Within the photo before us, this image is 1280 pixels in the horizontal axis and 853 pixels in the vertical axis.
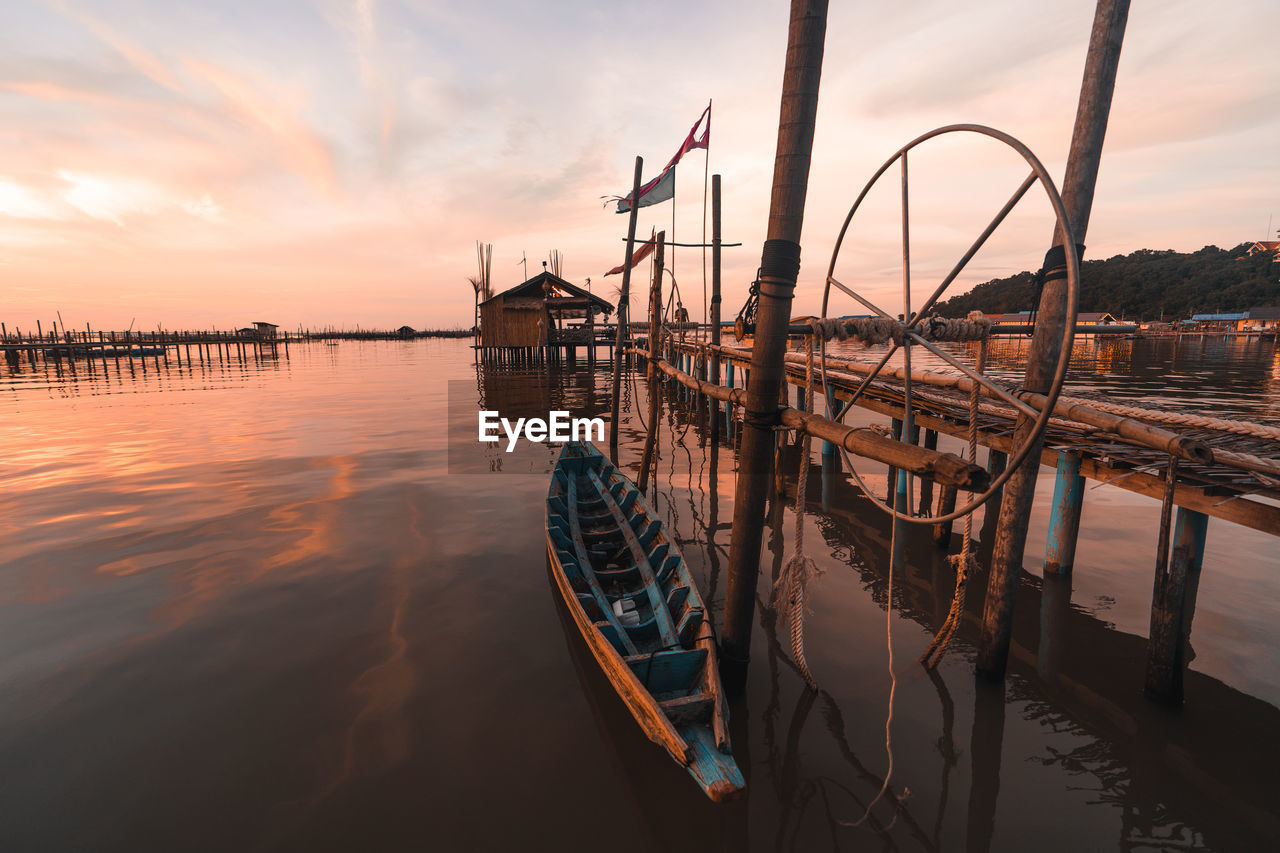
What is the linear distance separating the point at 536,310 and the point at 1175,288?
435 ft

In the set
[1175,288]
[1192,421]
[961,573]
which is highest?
[1175,288]

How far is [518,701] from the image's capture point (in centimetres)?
564

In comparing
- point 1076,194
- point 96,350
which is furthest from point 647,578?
point 96,350

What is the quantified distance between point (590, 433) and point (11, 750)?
16.1 metres

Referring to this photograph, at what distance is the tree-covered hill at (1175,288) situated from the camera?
94.3m

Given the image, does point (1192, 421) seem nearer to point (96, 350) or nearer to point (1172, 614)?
point (1172, 614)

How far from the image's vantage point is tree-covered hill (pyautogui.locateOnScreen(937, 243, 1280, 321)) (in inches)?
3713

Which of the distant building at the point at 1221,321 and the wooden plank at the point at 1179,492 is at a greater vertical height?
the distant building at the point at 1221,321

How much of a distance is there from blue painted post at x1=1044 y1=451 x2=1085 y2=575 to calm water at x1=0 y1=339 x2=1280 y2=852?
40 centimetres

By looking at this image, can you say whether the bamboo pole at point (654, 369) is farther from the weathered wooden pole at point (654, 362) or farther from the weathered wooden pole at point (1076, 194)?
the weathered wooden pole at point (1076, 194)

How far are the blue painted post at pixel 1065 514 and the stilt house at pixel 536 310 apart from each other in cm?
3464

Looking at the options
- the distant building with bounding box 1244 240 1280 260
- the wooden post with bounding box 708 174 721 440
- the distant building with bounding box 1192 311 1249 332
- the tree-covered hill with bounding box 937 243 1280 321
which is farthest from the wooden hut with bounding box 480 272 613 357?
the distant building with bounding box 1244 240 1280 260

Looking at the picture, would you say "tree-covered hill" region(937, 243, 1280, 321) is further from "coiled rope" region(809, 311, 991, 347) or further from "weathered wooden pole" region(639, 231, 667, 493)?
"coiled rope" region(809, 311, 991, 347)

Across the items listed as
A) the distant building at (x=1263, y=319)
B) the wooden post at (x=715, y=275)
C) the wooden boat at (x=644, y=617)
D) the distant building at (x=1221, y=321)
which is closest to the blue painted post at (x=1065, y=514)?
the wooden boat at (x=644, y=617)
